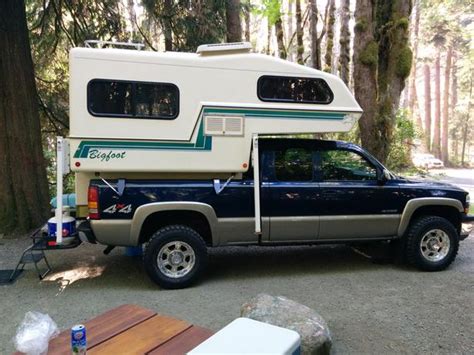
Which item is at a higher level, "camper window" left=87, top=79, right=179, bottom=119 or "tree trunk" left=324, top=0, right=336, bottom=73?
"tree trunk" left=324, top=0, right=336, bottom=73

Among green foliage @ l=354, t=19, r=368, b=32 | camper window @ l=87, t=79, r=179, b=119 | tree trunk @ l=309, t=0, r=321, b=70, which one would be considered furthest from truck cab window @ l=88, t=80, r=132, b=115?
tree trunk @ l=309, t=0, r=321, b=70

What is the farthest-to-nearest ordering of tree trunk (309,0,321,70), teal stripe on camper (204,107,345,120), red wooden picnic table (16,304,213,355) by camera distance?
1. tree trunk (309,0,321,70)
2. teal stripe on camper (204,107,345,120)
3. red wooden picnic table (16,304,213,355)

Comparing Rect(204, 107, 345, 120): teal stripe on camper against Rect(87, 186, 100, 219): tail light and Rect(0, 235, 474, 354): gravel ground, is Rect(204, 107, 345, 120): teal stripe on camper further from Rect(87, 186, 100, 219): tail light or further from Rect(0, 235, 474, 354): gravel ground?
Rect(0, 235, 474, 354): gravel ground

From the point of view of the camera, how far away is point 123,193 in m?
5.02

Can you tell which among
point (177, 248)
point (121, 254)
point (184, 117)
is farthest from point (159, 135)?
point (121, 254)

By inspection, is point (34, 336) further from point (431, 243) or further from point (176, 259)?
point (431, 243)

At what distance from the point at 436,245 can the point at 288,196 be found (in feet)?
7.37

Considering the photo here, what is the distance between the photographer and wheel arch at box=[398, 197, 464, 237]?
5777 mm

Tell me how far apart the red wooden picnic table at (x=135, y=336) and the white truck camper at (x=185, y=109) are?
2618 mm

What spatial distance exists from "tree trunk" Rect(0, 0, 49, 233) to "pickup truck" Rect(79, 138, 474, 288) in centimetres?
310

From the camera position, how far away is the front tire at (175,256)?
199 inches

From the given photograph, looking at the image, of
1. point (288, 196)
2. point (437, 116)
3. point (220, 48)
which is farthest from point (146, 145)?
point (437, 116)

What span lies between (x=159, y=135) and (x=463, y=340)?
3.79 meters

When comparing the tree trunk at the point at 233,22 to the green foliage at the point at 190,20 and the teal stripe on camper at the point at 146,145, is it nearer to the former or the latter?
the green foliage at the point at 190,20
